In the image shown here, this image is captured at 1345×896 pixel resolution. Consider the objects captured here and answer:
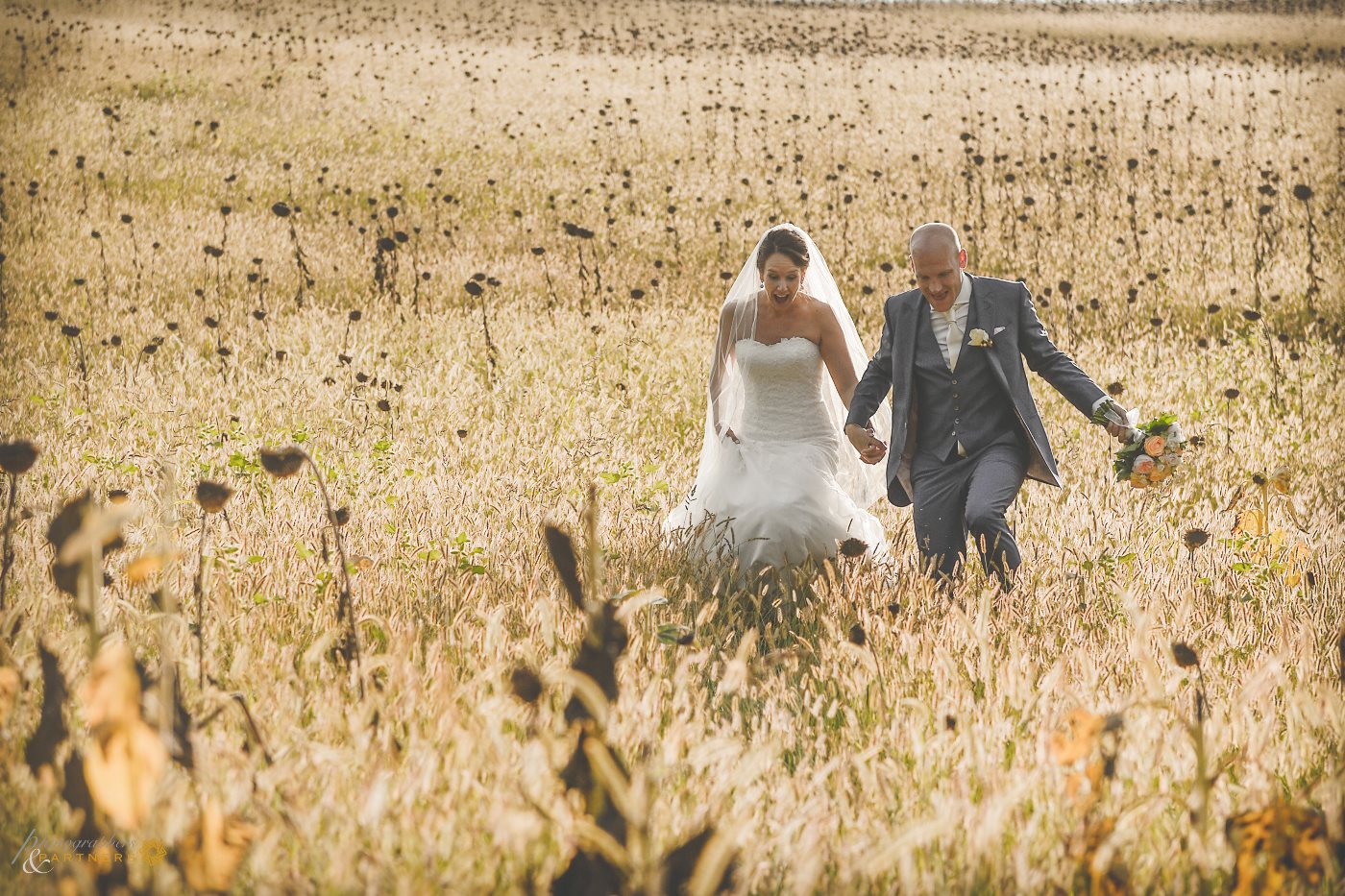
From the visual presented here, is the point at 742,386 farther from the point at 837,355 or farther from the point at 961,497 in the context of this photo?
the point at 961,497

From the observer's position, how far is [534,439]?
20.2ft

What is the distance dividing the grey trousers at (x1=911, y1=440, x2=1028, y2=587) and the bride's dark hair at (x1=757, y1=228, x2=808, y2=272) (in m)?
1.16

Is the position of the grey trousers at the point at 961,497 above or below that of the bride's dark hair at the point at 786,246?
below

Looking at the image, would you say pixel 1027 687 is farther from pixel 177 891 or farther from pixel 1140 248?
pixel 1140 248

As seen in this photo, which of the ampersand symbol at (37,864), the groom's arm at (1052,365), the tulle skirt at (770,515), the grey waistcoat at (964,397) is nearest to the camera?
the ampersand symbol at (37,864)

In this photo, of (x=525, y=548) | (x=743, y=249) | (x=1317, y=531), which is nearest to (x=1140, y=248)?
(x=743, y=249)

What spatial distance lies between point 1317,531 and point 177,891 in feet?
17.5

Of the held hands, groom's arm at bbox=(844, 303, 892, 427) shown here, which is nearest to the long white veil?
groom's arm at bbox=(844, 303, 892, 427)

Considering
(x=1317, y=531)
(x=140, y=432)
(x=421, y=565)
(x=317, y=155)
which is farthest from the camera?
(x=317, y=155)

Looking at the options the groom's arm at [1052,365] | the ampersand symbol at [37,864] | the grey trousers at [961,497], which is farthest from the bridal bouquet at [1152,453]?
the ampersand symbol at [37,864]

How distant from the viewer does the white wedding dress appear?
16.2 feet

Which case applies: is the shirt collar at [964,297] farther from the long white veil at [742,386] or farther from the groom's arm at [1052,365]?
the long white veil at [742,386]

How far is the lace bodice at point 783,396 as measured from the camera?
5.37 m

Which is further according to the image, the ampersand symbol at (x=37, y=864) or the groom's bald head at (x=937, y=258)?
the groom's bald head at (x=937, y=258)
